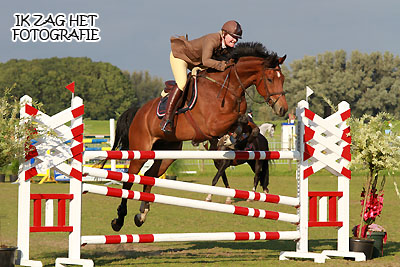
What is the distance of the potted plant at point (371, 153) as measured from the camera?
6996mm

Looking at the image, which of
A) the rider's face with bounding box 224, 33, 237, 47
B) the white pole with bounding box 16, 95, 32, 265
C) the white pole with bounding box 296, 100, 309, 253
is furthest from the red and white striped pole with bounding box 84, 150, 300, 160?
the rider's face with bounding box 224, 33, 237, 47

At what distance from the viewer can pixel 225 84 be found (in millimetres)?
6680

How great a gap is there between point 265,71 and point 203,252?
242 centimetres

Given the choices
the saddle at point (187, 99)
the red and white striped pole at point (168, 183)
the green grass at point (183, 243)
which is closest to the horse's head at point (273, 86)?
the saddle at point (187, 99)

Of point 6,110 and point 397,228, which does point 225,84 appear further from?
point 397,228

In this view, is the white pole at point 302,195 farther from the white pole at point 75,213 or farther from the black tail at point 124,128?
the white pole at point 75,213

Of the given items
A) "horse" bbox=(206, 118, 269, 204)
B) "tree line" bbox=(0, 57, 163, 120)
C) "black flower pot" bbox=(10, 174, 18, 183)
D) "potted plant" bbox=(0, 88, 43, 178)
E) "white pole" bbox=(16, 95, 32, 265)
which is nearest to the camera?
"potted plant" bbox=(0, 88, 43, 178)

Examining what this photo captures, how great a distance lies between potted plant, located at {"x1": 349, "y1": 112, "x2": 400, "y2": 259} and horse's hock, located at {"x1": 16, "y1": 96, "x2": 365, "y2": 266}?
0.14 meters

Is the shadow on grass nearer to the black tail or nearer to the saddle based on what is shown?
the black tail

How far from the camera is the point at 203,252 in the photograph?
7398 millimetres

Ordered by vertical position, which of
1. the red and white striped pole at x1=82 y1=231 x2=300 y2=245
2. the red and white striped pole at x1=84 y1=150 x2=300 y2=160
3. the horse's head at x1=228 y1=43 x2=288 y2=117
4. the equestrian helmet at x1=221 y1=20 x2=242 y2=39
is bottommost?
the red and white striped pole at x1=82 y1=231 x2=300 y2=245

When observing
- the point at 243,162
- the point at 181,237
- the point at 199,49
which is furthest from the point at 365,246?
the point at 243,162

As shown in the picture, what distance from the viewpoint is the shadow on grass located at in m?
6.77

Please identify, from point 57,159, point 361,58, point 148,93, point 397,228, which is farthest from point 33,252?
point 148,93
